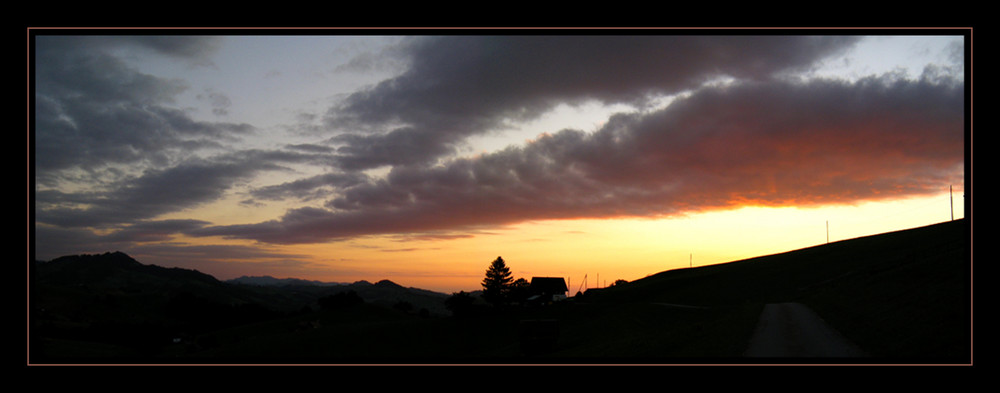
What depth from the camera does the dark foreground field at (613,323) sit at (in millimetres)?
22438

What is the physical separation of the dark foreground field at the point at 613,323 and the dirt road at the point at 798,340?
0.82 meters

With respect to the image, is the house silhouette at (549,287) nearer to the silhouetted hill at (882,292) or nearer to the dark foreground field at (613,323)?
the dark foreground field at (613,323)

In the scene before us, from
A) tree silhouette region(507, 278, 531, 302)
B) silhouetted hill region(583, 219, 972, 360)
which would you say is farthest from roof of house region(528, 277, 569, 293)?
silhouetted hill region(583, 219, 972, 360)

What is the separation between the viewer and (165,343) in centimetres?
8800

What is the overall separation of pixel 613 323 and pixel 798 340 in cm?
3119

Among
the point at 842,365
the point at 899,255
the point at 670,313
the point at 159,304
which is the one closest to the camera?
the point at 842,365

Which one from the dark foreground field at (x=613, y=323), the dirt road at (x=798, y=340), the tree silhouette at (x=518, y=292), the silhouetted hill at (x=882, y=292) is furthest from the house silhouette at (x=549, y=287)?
the dirt road at (x=798, y=340)

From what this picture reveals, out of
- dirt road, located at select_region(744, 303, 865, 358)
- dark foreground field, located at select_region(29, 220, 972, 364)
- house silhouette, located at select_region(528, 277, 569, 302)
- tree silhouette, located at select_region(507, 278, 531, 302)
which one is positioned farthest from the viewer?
house silhouette, located at select_region(528, 277, 569, 302)

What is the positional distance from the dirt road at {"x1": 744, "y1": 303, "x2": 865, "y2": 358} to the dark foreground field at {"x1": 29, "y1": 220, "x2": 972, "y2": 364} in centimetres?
82

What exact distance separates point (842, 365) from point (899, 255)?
256ft

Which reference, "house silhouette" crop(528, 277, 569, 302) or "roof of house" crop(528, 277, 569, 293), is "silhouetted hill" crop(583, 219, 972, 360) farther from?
"roof of house" crop(528, 277, 569, 293)

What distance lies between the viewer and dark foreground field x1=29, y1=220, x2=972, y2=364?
22438 millimetres
